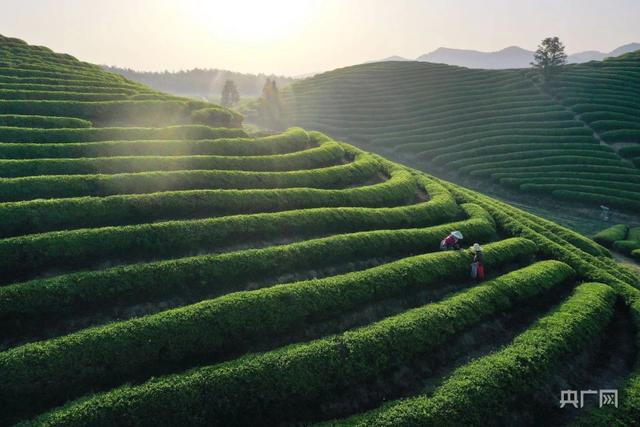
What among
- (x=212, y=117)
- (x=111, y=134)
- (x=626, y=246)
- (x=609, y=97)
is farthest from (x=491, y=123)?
(x=111, y=134)

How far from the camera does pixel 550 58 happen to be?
82125 millimetres

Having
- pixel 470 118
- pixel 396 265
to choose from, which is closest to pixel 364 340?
pixel 396 265

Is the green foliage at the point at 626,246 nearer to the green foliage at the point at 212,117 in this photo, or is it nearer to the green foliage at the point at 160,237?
the green foliage at the point at 160,237

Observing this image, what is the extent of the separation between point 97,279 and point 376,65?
106m

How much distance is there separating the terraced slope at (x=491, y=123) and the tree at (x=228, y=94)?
26.8m

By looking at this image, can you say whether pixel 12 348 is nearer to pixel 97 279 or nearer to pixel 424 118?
pixel 97 279

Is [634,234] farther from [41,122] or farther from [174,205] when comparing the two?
[41,122]

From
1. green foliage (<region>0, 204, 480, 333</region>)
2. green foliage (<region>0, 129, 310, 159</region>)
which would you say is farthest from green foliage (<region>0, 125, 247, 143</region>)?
green foliage (<region>0, 204, 480, 333</region>)

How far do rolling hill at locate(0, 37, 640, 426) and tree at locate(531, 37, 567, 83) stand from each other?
62.4 meters

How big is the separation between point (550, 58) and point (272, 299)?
3391 inches

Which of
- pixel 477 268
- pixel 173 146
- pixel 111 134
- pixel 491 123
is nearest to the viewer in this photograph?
pixel 477 268

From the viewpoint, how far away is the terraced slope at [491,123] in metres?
51.8

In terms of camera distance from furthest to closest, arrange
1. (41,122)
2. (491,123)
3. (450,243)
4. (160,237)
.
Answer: (491,123), (41,122), (450,243), (160,237)

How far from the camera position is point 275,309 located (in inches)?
677
